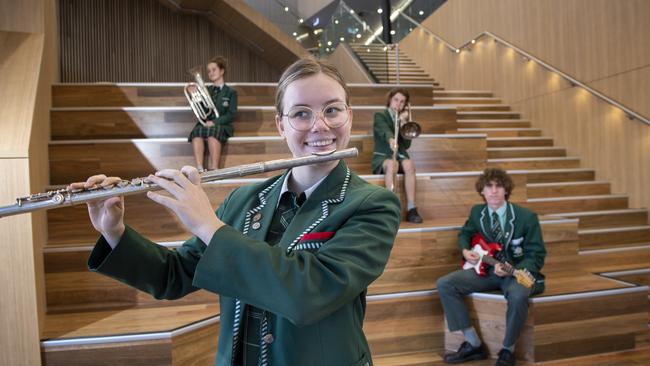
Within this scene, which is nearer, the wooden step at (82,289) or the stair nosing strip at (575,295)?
the wooden step at (82,289)

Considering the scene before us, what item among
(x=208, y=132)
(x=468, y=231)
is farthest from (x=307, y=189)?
(x=208, y=132)

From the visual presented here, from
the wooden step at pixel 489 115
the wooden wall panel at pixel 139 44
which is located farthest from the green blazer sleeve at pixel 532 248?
the wooden wall panel at pixel 139 44

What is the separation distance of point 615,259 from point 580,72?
2070mm

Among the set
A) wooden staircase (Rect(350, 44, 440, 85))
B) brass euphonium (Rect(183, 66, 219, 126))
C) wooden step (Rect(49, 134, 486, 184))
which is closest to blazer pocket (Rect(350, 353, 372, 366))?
wooden step (Rect(49, 134, 486, 184))

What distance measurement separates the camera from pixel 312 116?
0.98 m

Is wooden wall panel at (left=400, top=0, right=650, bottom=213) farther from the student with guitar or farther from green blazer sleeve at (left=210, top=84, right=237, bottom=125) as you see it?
green blazer sleeve at (left=210, top=84, right=237, bottom=125)

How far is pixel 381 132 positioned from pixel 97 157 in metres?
1.77

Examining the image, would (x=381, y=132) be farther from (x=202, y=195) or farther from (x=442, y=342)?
(x=202, y=195)

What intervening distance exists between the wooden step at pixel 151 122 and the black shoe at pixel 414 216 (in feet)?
3.32

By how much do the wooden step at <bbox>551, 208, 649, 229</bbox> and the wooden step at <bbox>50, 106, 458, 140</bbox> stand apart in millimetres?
1330

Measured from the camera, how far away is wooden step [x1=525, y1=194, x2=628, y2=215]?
4.23 metres

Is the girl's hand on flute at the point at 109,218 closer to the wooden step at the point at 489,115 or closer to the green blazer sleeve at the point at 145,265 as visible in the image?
the green blazer sleeve at the point at 145,265

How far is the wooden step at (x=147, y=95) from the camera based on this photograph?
156 inches

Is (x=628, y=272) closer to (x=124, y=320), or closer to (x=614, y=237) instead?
(x=614, y=237)
